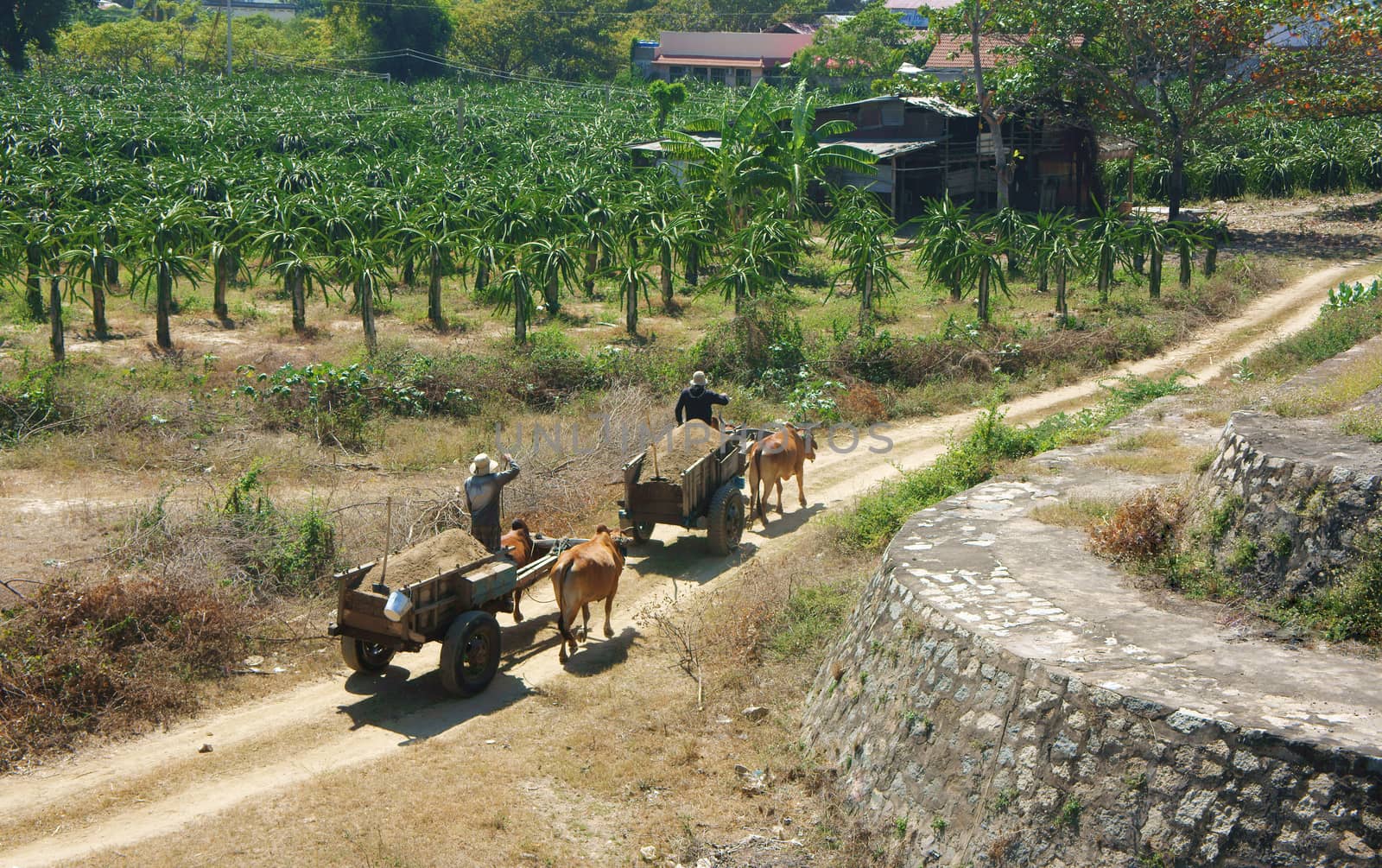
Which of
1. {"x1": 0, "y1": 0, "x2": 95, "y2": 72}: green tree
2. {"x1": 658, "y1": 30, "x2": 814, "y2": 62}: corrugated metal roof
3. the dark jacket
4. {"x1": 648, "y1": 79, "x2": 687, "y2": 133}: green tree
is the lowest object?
the dark jacket

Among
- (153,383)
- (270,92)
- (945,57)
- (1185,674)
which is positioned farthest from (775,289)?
(270,92)

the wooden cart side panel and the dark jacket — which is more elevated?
the dark jacket

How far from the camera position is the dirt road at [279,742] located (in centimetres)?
739

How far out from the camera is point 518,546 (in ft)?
34.5

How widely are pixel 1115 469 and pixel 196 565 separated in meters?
8.48

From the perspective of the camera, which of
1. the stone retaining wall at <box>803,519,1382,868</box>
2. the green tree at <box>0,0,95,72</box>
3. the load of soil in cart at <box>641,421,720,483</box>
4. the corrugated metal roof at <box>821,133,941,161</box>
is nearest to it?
the stone retaining wall at <box>803,519,1382,868</box>

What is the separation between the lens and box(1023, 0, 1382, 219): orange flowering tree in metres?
28.7

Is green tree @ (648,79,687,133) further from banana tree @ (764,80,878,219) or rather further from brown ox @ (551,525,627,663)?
brown ox @ (551,525,627,663)

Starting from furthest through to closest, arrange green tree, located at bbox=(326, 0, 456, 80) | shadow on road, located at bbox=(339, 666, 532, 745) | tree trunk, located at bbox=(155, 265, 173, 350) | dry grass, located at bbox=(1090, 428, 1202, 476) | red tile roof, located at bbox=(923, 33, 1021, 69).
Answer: green tree, located at bbox=(326, 0, 456, 80) → red tile roof, located at bbox=(923, 33, 1021, 69) → tree trunk, located at bbox=(155, 265, 173, 350) → dry grass, located at bbox=(1090, 428, 1202, 476) → shadow on road, located at bbox=(339, 666, 532, 745)

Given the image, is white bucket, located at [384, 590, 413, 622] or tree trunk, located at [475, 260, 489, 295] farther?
tree trunk, located at [475, 260, 489, 295]

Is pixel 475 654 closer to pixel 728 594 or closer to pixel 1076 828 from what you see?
pixel 728 594

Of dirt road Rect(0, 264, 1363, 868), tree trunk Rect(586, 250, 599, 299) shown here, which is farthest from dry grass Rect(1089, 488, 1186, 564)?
tree trunk Rect(586, 250, 599, 299)

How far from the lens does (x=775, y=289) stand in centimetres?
2097

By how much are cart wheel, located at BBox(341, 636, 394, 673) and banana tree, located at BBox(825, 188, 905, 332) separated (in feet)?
40.3
